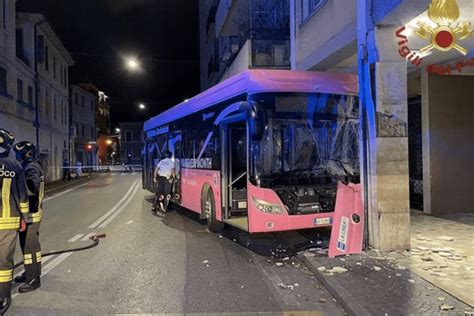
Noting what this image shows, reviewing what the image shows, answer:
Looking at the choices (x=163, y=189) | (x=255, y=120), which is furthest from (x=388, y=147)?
(x=163, y=189)

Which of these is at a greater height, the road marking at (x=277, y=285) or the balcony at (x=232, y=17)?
the balcony at (x=232, y=17)

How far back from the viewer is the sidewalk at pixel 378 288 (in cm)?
461

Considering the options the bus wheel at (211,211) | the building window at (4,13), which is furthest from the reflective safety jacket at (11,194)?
the building window at (4,13)

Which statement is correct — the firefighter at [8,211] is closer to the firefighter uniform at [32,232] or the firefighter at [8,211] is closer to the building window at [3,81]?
the firefighter uniform at [32,232]

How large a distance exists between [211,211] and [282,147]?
2715mm

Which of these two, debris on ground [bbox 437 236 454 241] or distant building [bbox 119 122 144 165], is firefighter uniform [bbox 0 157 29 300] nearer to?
debris on ground [bbox 437 236 454 241]

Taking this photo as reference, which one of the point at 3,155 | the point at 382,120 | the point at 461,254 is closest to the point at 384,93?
the point at 382,120

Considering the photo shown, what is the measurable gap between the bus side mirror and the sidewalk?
214 cm

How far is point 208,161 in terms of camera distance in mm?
9586

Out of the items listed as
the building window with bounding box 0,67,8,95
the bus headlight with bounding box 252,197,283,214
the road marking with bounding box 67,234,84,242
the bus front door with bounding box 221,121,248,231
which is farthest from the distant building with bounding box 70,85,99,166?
the bus headlight with bounding box 252,197,283,214

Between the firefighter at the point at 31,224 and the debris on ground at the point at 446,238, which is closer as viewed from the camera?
the firefighter at the point at 31,224

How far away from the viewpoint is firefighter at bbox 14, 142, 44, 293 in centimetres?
564

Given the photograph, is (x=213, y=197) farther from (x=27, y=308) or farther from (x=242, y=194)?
(x=27, y=308)

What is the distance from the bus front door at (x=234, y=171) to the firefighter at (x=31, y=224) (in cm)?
376
